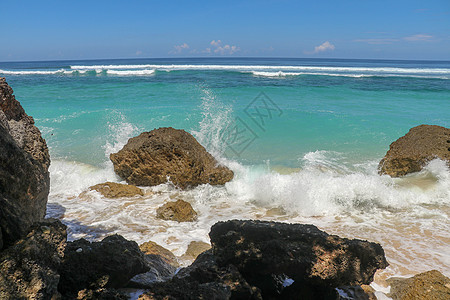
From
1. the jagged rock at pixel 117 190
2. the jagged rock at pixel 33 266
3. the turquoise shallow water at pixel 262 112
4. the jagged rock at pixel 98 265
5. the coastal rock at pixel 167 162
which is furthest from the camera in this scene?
the turquoise shallow water at pixel 262 112

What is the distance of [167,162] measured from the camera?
7.27 m

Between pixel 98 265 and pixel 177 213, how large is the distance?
325cm

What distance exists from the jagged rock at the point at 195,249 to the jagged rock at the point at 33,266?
2522 mm

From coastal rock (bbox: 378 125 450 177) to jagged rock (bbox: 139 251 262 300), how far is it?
6307mm

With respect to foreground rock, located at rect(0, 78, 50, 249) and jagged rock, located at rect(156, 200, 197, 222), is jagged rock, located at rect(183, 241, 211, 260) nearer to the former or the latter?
jagged rock, located at rect(156, 200, 197, 222)

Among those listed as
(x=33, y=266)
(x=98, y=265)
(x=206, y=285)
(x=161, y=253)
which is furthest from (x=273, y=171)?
(x=33, y=266)

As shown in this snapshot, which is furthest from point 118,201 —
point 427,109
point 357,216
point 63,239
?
point 427,109

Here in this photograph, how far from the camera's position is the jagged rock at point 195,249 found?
15.0 ft

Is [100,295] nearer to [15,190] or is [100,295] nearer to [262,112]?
[15,190]

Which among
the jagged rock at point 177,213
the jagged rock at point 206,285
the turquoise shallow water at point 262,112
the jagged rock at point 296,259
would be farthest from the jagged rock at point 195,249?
the turquoise shallow water at point 262,112

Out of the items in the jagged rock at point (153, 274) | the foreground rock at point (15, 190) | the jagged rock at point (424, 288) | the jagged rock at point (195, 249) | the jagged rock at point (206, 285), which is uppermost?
the foreground rock at point (15, 190)

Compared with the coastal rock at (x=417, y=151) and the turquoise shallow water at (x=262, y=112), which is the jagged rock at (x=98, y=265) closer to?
the turquoise shallow water at (x=262, y=112)

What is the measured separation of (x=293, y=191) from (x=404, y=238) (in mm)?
2285

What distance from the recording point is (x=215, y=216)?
243 inches
